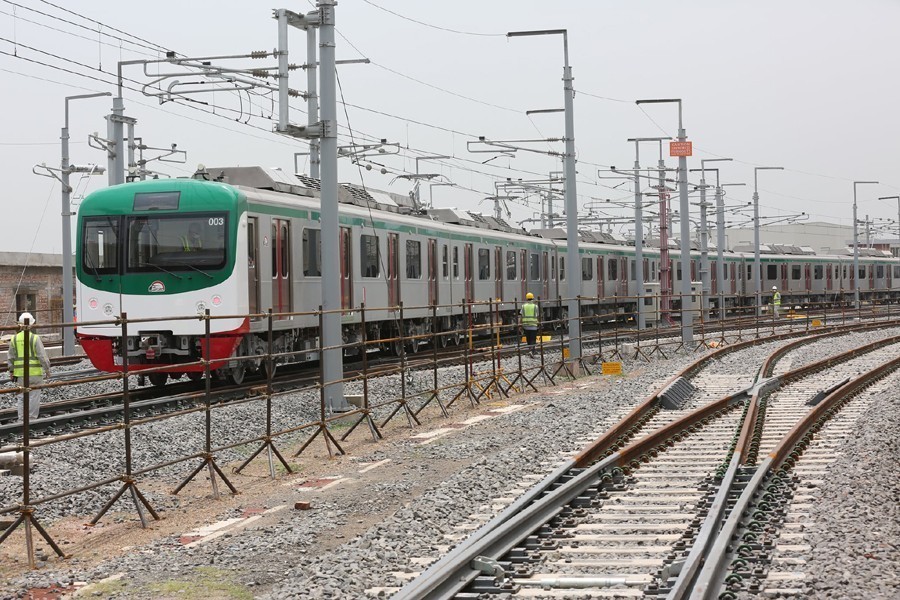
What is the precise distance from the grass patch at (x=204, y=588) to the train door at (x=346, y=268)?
1359 centimetres

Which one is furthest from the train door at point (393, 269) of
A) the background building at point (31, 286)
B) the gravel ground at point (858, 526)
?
the background building at point (31, 286)

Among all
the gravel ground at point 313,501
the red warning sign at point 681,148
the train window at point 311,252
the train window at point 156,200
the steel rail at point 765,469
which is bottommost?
the gravel ground at point 313,501

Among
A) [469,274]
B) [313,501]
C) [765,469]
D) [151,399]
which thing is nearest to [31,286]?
[469,274]

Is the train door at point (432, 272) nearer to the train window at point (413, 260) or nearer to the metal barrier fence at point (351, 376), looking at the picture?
the metal barrier fence at point (351, 376)

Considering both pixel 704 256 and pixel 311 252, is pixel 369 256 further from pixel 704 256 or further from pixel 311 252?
pixel 704 256

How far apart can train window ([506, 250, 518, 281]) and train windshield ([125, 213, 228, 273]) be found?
1656 centimetres

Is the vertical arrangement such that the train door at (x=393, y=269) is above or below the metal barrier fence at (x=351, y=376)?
above

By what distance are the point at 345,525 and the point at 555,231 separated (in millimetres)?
33066

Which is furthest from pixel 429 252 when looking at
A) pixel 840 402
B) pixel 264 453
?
pixel 264 453

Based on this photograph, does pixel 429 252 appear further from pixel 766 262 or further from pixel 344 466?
pixel 766 262

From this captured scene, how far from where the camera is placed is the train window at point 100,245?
17484mm

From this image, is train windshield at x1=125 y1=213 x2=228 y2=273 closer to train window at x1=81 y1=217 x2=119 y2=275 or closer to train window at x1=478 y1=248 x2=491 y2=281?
train window at x1=81 y1=217 x2=119 y2=275

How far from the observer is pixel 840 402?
16438 mm

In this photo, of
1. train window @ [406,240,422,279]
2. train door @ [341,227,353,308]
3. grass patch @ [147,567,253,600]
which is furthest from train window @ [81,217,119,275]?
grass patch @ [147,567,253,600]
